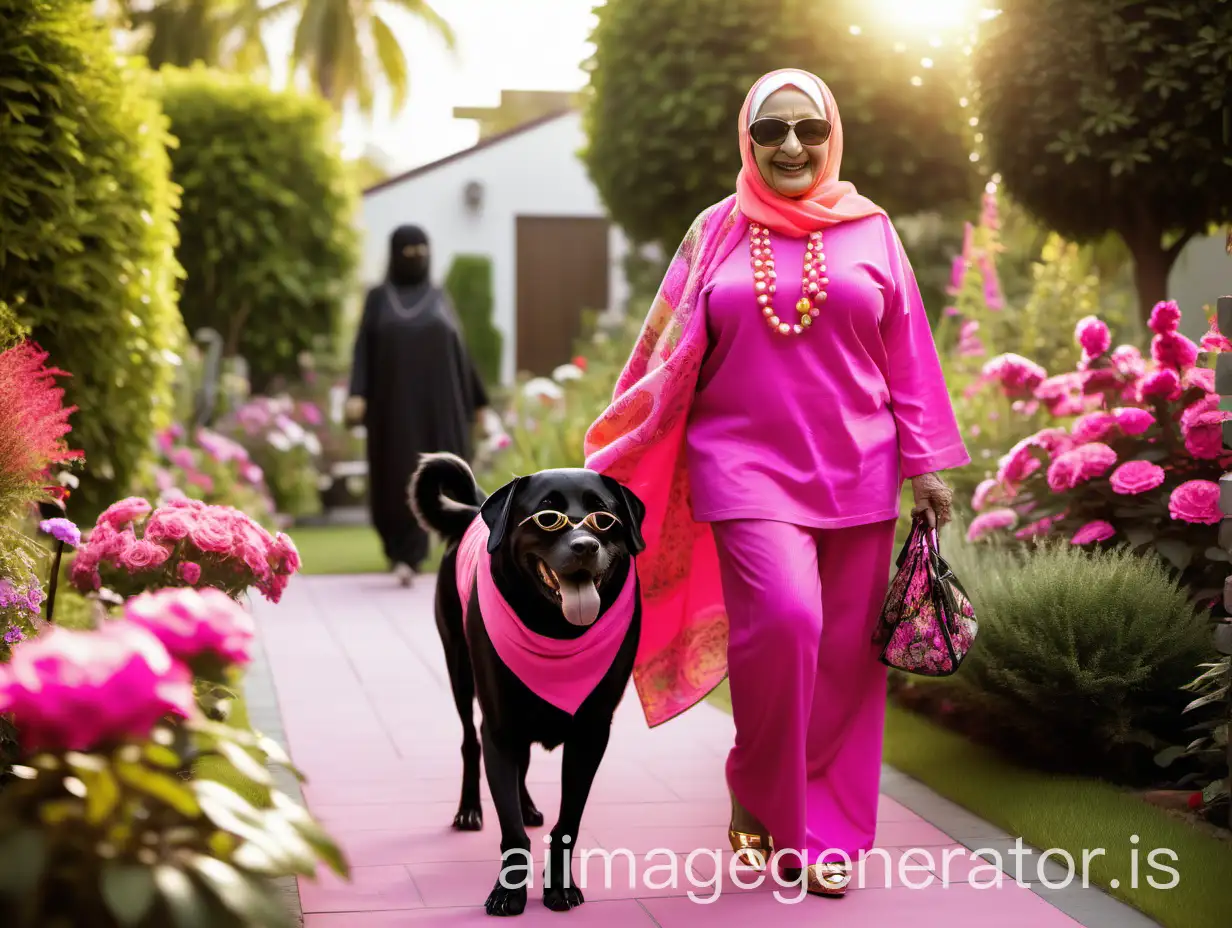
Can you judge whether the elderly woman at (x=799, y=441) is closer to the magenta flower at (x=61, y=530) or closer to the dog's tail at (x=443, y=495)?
the dog's tail at (x=443, y=495)

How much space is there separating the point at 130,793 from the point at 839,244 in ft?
8.32

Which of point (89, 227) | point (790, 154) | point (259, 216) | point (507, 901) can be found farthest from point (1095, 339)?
point (259, 216)

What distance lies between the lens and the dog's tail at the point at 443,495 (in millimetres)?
4309

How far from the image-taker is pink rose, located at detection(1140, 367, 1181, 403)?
5031 mm

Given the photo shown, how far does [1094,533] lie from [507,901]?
8.73 feet

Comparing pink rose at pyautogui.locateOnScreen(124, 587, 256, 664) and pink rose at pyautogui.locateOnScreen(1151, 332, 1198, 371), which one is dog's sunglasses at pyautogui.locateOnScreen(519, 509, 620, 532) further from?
pink rose at pyautogui.locateOnScreen(1151, 332, 1198, 371)

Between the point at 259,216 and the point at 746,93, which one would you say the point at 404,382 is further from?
the point at 259,216

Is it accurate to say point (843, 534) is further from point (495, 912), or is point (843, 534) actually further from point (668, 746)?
point (668, 746)

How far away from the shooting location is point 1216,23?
20.0ft

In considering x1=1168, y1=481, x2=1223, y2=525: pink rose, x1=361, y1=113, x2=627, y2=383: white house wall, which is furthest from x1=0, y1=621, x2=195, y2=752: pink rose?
x1=361, y1=113, x2=627, y2=383: white house wall

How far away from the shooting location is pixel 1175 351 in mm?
5082

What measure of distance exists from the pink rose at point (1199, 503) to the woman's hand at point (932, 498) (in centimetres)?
116

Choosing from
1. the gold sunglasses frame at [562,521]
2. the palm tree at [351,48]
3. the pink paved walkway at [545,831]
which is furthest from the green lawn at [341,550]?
the palm tree at [351,48]

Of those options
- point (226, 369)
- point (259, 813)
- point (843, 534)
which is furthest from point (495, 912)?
point (226, 369)
